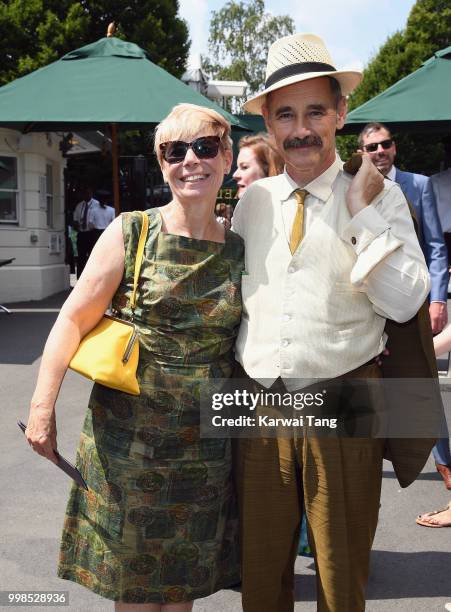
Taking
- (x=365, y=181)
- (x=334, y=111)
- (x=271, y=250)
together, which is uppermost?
(x=334, y=111)

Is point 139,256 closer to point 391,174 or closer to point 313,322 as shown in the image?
point 313,322

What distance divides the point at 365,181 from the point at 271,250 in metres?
0.36

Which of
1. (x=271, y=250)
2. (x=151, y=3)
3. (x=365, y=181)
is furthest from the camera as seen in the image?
(x=151, y=3)

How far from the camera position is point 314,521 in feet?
7.50

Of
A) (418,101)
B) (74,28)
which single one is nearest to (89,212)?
(74,28)

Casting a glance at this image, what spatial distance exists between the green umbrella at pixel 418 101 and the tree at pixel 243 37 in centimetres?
3581

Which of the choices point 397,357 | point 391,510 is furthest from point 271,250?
Answer: point 391,510

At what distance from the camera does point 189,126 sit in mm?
2359

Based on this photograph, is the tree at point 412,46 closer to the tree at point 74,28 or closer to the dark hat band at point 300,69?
the tree at point 74,28

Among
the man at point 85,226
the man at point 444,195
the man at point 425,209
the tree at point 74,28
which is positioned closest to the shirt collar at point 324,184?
the man at point 425,209

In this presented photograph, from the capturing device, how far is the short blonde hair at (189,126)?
2359mm

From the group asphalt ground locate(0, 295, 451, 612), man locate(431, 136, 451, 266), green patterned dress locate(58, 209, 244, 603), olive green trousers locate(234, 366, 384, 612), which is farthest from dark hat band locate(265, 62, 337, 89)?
man locate(431, 136, 451, 266)

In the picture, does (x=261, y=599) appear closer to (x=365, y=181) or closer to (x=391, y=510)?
(x=365, y=181)

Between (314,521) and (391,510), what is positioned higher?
(314,521)
